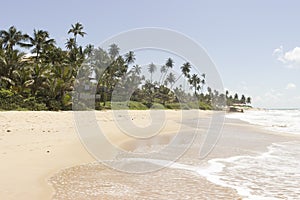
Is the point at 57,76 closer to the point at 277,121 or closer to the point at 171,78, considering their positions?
the point at 277,121

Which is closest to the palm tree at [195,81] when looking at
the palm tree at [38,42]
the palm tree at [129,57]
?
the palm tree at [129,57]

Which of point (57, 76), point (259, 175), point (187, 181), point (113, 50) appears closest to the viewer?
point (187, 181)

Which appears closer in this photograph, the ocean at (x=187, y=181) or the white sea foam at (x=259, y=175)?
the ocean at (x=187, y=181)

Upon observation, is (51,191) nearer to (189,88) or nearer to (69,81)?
(69,81)

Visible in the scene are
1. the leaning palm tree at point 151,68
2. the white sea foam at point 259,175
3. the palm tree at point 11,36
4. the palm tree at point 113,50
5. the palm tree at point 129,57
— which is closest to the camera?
the white sea foam at point 259,175

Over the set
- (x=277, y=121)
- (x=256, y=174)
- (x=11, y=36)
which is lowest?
(x=256, y=174)

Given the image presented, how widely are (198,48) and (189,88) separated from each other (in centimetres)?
8879

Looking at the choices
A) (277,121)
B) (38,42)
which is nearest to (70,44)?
(38,42)

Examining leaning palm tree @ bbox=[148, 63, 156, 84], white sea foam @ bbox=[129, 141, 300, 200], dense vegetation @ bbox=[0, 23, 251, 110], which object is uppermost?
leaning palm tree @ bbox=[148, 63, 156, 84]

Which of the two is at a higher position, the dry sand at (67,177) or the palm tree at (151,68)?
the palm tree at (151,68)

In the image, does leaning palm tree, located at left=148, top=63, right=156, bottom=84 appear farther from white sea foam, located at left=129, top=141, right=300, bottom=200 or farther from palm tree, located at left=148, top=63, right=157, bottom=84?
white sea foam, located at left=129, top=141, right=300, bottom=200

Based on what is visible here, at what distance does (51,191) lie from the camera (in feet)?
19.5

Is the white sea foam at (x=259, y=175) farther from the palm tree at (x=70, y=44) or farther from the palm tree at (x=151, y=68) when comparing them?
the palm tree at (x=151, y=68)

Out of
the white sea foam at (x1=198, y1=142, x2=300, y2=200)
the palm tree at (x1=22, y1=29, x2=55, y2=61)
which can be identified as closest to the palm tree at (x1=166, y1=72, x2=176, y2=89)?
the palm tree at (x1=22, y1=29, x2=55, y2=61)
